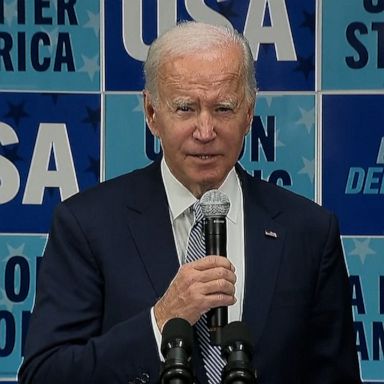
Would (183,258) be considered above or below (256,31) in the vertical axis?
below

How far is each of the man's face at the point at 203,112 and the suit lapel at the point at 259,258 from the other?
14 centimetres

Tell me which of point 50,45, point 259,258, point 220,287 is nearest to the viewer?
point 220,287

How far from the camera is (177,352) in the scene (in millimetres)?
1927

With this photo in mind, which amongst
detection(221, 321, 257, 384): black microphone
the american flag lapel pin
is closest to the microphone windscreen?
detection(221, 321, 257, 384): black microphone

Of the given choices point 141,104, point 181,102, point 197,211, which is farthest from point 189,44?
point 141,104

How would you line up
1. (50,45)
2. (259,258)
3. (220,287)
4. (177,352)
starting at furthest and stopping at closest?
(50,45)
(259,258)
(220,287)
(177,352)

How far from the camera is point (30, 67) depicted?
11.7 feet

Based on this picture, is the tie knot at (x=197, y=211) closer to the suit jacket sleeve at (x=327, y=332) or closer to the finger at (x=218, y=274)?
the suit jacket sleeve at (x=327, y=332)

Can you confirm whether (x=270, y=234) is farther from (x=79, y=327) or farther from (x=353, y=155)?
(x=353, y=155)

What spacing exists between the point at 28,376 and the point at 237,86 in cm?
74

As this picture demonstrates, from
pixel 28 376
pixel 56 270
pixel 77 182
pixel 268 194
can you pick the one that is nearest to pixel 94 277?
pixel 56 270

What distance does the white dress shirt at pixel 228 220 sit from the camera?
2512mm

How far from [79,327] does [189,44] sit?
0.63 meters

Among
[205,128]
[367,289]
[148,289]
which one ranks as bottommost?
[367,289]
